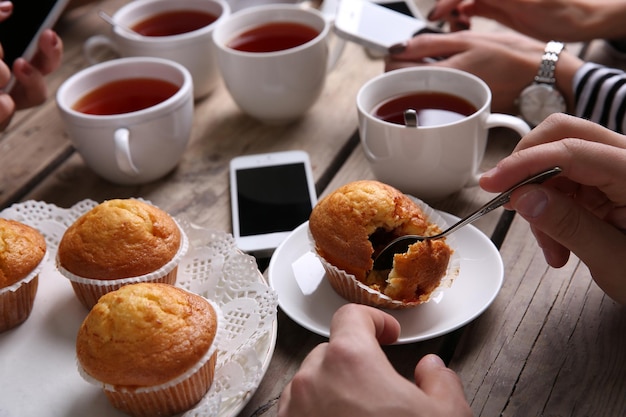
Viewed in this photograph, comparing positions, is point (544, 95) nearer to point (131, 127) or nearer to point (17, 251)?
point (131, 127)

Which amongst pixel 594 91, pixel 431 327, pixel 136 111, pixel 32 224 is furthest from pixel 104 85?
pixel 594 91

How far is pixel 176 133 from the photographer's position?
1389mm

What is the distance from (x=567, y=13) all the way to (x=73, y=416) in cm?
145

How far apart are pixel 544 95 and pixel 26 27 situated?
3.87 feet

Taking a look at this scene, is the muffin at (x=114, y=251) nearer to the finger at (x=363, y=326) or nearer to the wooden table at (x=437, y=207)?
the wooden table at (x=437, y=207)

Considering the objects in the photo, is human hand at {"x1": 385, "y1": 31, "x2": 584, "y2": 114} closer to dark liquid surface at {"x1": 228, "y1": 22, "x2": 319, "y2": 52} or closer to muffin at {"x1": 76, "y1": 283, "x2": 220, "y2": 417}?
dark liquid surface at {"x1": 228, "y1": 22, "x2": 319, "y2": 52}

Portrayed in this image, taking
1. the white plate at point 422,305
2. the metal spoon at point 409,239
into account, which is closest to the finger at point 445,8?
the white plate at point 422,305

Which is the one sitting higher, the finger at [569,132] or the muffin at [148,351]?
the finger at [569,132]

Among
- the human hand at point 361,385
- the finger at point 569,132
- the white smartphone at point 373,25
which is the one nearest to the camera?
the human hand at point 361,385

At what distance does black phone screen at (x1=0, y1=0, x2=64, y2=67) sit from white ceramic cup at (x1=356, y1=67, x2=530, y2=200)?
0.78 m

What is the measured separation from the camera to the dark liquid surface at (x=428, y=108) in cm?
131

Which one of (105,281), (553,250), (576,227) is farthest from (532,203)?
(105,281)

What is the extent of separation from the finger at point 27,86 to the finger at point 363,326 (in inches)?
41.0

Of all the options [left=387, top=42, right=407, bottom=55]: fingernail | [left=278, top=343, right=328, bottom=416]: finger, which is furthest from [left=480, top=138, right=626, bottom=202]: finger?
[left=387, top=42, right=407, bottom=55]: fingernail
